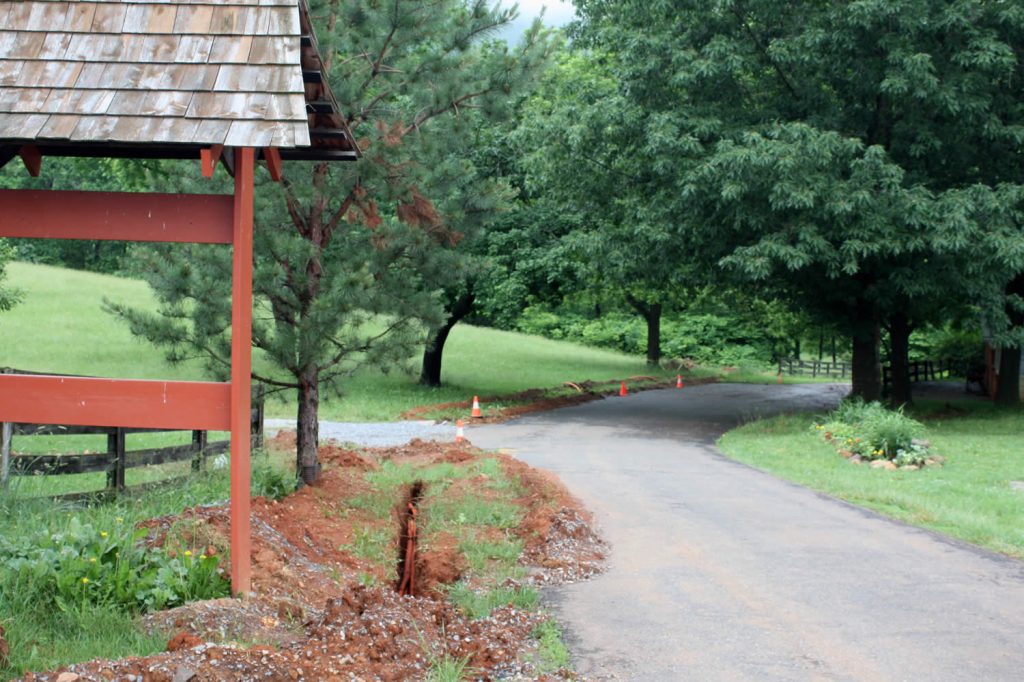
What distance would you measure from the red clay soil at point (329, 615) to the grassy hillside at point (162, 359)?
11.6 ft

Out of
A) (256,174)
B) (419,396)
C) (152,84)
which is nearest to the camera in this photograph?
(152,84)

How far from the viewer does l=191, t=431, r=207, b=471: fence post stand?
1080 cm

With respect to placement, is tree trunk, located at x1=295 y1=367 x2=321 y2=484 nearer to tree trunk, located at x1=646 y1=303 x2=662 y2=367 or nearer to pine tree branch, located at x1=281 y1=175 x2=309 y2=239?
pine tree branch, located at x1=281 y1=175 x2=309 y2=239

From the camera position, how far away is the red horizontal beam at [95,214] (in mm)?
7090

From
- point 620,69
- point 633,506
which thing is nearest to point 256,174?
point 633,506

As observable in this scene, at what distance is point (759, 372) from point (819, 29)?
33790mm

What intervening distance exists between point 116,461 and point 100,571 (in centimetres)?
319

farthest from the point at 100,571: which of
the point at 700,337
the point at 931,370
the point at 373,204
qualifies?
the point at 700,337

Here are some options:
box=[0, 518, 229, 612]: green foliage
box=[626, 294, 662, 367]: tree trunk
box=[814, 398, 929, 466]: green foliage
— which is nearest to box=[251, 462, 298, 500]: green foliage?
box=[0, 518, 229, 612]: green foliage

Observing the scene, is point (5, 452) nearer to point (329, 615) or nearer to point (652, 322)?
point (329, 615)

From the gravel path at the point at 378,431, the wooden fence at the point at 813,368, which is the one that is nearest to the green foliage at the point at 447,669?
the gravel path at the point at 378,431

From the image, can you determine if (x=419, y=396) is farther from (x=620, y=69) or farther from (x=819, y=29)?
(x=819, y=29)

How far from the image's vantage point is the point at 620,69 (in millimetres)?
22531

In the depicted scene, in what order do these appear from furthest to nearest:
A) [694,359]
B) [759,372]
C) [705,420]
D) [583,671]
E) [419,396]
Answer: [694,359]
[759,372]
[419,396]
[705,420]
[583,671]
